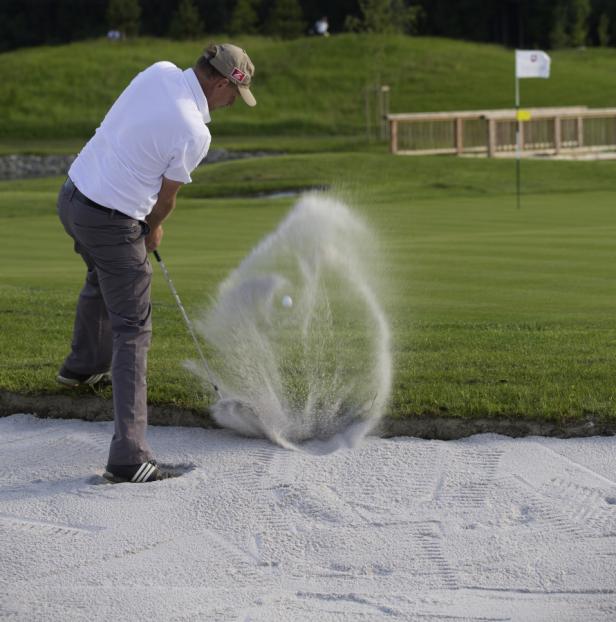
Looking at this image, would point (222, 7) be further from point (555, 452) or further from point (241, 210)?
point (555, 452)

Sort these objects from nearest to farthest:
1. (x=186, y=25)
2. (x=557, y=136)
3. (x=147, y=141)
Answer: (x=147, y=141) < (x=557, y=136) < (x=186, y=25)

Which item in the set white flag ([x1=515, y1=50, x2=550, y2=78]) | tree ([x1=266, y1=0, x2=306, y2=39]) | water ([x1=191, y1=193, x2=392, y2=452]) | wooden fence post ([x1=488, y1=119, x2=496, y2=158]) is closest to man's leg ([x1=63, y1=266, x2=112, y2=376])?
water ([x1=191, y1=193, x2=392, y2=452])

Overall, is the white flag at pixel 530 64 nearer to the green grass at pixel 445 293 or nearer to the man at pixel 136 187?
the green grass at pixel 445 293

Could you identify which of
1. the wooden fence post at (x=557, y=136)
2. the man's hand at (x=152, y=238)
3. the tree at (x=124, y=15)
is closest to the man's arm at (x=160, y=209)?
the man's hand at (x=152, y=238)

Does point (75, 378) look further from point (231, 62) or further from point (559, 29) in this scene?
point (559, 29)

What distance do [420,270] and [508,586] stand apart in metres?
8.07

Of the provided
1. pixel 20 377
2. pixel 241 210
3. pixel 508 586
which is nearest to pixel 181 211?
pixel 241 210

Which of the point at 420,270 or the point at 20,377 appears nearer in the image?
the point at 20,377

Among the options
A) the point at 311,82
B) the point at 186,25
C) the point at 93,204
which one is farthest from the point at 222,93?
the point at 186,25

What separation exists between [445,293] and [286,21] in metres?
67.8

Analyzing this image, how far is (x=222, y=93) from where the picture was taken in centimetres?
562

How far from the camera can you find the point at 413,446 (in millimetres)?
6184

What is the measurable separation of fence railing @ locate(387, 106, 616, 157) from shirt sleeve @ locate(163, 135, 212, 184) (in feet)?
88.6

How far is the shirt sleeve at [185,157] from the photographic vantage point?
215 inches
